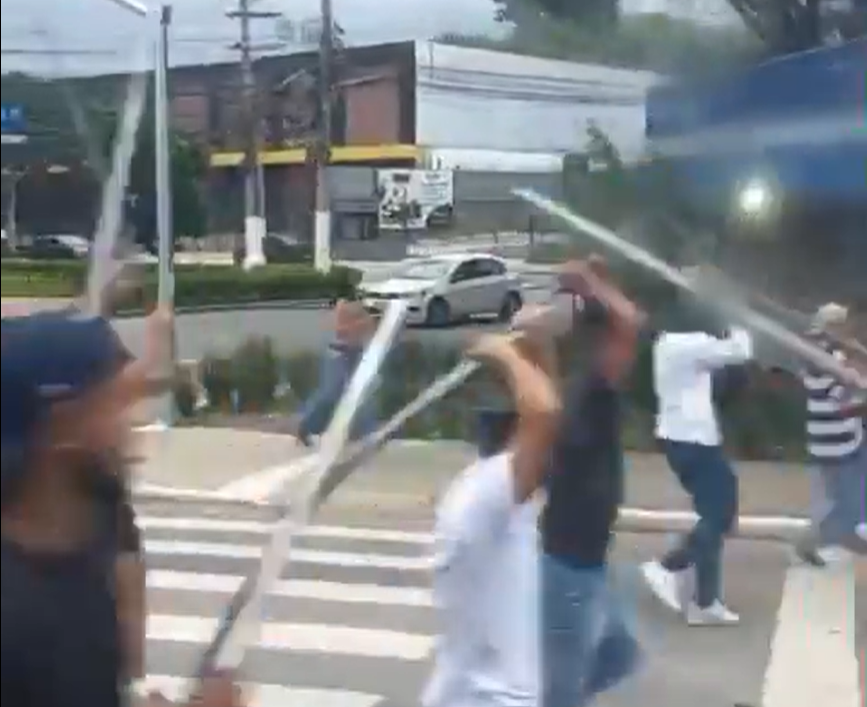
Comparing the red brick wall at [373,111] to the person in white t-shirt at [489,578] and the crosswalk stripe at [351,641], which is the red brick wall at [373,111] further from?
the crosswalk stripe at [351,641]

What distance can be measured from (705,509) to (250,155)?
11.1ft

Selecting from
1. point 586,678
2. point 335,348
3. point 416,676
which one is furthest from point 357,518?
point 335,348

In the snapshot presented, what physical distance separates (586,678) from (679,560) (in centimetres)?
198

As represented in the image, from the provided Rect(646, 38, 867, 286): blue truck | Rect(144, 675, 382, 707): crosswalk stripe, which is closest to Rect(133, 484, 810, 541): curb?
Rect(646, 38, 867, 286): blue truck

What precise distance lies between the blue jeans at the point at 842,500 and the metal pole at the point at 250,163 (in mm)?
4547

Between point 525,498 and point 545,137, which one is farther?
point 525,498

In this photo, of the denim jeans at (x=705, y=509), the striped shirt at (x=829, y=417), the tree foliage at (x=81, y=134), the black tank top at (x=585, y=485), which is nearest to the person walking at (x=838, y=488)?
the striped shirt at (x=829, y=417)

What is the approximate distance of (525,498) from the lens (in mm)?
2764

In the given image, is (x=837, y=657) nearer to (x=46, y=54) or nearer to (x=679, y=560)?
(x=679, y=560)

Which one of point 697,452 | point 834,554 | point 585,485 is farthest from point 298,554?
point 834,554

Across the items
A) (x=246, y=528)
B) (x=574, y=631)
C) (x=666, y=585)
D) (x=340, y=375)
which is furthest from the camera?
(x=666, y=585)

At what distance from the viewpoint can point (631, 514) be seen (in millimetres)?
3914

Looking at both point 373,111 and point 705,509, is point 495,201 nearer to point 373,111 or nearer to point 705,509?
point 373,111

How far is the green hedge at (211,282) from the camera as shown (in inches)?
59.0
